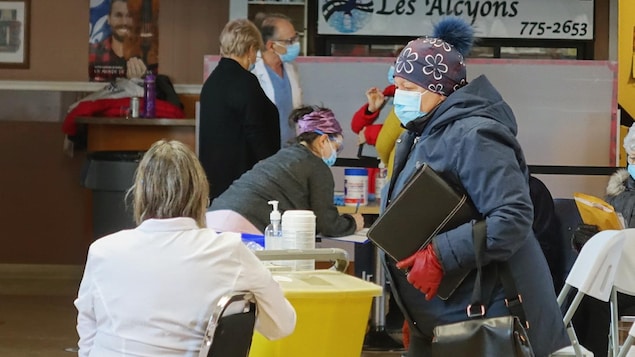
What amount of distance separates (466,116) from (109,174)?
190 inches

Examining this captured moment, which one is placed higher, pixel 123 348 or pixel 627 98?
pixel 627 98

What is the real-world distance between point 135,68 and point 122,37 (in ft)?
0.83

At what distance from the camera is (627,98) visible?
22.6ft

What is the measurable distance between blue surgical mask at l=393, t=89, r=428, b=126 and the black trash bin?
442cm

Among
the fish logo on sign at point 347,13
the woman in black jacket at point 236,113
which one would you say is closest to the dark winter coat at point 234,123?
the woman in black jacket at point 236,113

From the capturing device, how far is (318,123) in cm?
454

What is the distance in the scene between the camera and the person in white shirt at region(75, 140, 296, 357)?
2416mm

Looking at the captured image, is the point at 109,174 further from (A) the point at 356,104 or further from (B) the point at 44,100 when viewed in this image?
(A) the point at 356,104

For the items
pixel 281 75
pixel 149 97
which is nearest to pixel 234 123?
pixel 281 75

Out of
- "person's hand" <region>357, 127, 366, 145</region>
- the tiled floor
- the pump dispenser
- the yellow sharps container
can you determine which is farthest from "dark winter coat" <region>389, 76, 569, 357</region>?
"person's hand" <region>357, 127, 366, 145</region>

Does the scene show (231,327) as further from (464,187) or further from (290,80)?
(290,80)

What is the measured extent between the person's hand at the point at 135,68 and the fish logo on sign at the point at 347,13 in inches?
55.7

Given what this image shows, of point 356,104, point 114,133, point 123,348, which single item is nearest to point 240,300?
point 123,348

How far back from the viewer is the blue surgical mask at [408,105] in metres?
2.71
